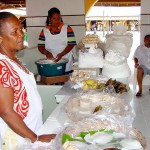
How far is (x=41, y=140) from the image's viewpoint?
3.93ft

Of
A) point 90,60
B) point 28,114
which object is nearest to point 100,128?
point 28,114

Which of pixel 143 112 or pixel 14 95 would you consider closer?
pixel 14 95

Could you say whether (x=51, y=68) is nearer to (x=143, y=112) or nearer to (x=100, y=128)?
(x=143, y=112)

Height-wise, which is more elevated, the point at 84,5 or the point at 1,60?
the point at 84,5

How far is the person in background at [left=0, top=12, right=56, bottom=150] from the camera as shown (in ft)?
3.89

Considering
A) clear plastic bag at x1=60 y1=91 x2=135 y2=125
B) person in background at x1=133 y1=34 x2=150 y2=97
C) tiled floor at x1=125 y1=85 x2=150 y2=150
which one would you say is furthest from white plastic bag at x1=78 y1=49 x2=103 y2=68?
person in background at x1=133 y1=34 x2=150 y2=97

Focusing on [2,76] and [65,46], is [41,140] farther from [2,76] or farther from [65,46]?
[65,46]

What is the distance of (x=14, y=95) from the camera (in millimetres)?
1264

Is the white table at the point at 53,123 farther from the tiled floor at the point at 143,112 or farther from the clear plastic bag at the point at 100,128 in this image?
the tiled floor at the point at 143,112

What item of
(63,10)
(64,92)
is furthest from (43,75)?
(63,10)

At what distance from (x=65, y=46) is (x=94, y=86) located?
5.31 ft

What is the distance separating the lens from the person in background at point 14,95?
46.7 inches

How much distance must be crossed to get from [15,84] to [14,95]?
57 millimetres

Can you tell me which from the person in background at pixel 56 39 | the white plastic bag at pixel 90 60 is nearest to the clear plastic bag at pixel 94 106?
the white plastic bag at pixel 90 60
